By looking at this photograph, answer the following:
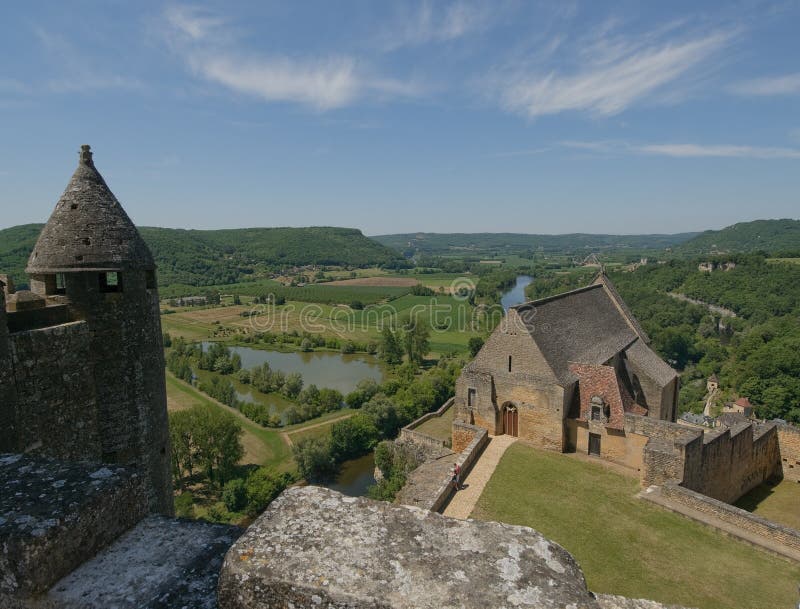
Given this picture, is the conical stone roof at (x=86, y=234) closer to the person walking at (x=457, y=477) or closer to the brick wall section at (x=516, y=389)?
the person walking at (x=457, y=477)

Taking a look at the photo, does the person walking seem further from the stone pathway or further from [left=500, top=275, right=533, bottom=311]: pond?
[left=500, top=275, right=533, bottom=311]: pond

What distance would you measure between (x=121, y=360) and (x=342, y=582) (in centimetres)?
630

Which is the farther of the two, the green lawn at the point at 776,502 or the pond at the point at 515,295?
the pond at the point at 515,295

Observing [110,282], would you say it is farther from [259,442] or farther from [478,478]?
[259,442]

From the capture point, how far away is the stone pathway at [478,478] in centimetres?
1633

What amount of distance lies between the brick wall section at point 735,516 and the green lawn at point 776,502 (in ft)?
18.9

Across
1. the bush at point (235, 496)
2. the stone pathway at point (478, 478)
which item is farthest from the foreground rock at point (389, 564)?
the bush at point (235, 496)

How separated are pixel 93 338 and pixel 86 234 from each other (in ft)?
5.62

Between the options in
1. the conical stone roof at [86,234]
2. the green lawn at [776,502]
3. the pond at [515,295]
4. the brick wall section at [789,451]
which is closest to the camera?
the conical stone roof at [86,234]

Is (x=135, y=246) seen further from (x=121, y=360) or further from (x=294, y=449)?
(x=294, y=449)

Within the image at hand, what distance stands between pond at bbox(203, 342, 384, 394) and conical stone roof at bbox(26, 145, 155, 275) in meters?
51.9

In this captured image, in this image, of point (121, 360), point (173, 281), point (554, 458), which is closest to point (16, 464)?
point (121, 360)

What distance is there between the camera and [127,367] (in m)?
7.53

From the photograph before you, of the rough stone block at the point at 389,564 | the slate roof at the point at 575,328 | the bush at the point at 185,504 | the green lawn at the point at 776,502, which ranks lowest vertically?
the bush at the point at 185,504
